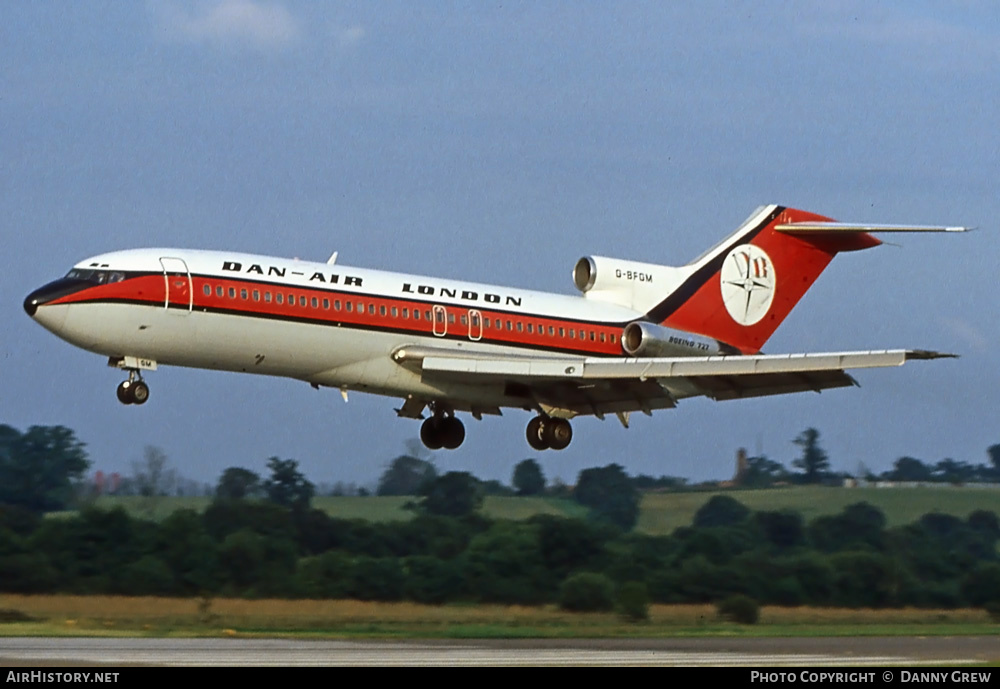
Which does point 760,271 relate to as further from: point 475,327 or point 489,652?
point 489,652

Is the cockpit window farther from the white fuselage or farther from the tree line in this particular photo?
the tree line

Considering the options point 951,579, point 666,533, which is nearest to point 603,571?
point 666,533

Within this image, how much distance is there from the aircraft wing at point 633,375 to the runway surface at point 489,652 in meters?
6.29

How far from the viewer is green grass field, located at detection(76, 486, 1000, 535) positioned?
112ft

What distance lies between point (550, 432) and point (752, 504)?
4.72m

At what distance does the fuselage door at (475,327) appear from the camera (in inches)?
1315

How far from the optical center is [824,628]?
31.9 metres

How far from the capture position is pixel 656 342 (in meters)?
35.8

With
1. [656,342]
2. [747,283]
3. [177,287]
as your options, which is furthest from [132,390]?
[747,283]

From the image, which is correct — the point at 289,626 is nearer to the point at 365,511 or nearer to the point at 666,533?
the point at 365,511

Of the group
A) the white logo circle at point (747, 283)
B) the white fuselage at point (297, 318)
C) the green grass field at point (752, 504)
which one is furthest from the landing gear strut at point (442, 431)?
the white logo circle at point (747, 283)

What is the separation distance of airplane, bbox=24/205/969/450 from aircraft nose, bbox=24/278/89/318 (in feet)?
0.09

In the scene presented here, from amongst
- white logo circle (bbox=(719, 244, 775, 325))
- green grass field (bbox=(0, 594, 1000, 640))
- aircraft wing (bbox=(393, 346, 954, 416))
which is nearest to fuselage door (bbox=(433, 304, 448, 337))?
aircraft wing (bbox=(393, 346, 954, 416))

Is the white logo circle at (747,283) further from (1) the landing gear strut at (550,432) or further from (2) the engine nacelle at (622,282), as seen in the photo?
(1) the landing gear strut at (550,432)
